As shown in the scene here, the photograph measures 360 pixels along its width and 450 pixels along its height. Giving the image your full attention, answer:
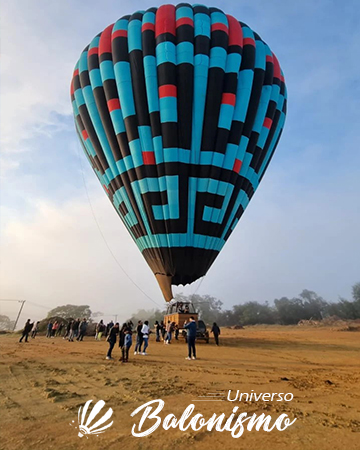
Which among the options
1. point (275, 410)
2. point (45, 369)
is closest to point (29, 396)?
point (45, 369)

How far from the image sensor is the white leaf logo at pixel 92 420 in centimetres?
296

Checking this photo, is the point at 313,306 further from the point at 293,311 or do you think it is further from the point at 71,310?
the point at 71,310

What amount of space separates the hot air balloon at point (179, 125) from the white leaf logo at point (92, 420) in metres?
8.78

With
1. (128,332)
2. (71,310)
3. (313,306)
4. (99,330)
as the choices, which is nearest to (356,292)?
(313,306)

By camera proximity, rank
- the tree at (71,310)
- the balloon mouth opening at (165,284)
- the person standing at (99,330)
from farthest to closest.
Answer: the tree at (71,310) → the person standing at (99,330) → the balloon mouth opening at (165,284)

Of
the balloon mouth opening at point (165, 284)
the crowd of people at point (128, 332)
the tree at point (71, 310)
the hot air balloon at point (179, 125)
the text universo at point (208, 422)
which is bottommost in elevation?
Result: the text universo at point (208, 422)

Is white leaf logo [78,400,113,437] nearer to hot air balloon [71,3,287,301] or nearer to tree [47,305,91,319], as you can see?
hot air balloon [71,3,287,301]

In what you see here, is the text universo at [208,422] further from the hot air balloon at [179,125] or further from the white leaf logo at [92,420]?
the hot air balloon at [179,125]

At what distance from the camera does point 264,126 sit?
14.7m

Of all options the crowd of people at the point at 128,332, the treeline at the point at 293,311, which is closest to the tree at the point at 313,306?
the treeline at the point at 293,311

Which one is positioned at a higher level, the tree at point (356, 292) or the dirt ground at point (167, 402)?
the tree at point (356, 292)

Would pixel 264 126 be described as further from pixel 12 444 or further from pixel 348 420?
pixel 12 444

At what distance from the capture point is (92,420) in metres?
3.21

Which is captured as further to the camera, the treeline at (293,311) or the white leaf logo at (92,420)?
the treeline at (293,311)
